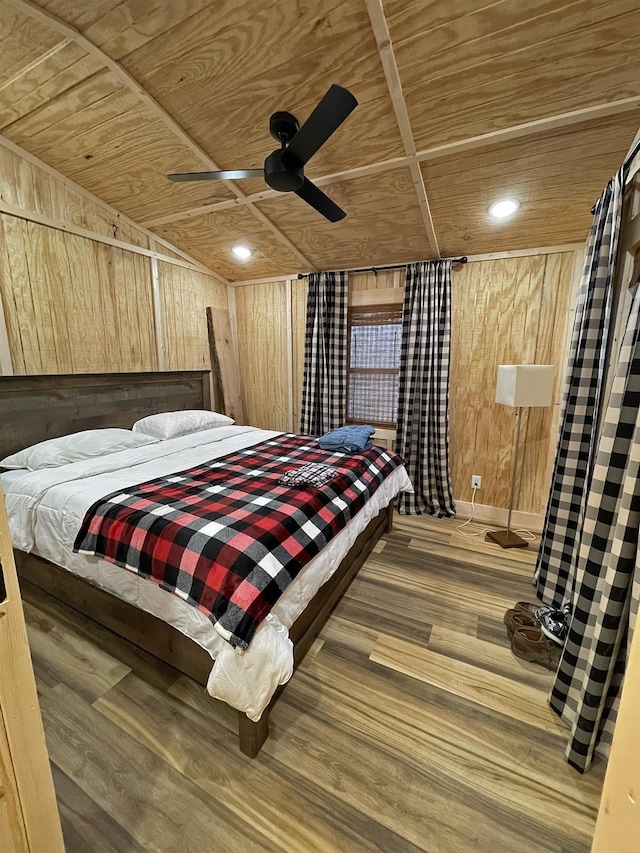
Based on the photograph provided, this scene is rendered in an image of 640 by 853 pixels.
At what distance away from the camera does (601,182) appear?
202 cm

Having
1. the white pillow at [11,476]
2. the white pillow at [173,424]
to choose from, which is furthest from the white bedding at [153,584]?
the white pillow at [173,424]

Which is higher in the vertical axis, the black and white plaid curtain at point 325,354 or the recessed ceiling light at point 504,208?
the recessed ceiling light at point 504,208

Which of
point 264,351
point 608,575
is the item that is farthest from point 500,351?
point 264,351

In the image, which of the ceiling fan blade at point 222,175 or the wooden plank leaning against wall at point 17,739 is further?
the ceiling fan blade at point 222,175

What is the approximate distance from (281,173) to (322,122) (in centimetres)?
Result: 30

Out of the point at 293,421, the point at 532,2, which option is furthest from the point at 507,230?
the point at 293,421

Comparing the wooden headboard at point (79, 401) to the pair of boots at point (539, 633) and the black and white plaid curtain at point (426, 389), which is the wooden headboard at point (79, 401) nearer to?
the black and white plaid curtain at point (426, 389)

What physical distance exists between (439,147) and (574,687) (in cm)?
269

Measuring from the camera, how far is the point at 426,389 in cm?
323

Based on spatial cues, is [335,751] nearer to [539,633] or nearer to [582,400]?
[539,633]

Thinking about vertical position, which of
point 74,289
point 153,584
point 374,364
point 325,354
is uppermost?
point 74,289

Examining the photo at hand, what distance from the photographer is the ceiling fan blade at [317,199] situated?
1.73m

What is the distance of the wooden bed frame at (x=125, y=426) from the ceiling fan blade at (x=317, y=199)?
1.99 metres

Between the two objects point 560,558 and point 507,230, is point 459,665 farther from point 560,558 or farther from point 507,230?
point 507,230
